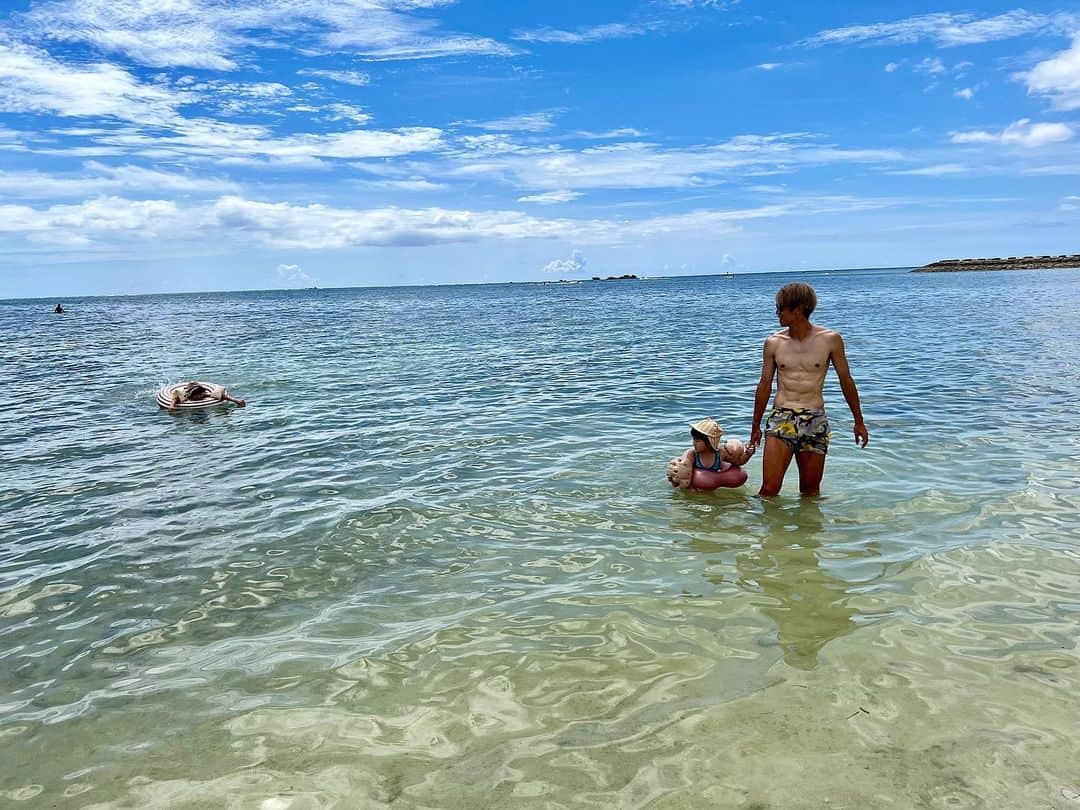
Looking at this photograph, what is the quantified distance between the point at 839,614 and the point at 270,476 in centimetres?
806

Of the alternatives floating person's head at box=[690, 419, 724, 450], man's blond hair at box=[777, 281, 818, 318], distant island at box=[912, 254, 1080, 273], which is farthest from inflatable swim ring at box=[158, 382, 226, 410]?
distant island at box=[912, 254, 1080, 273]

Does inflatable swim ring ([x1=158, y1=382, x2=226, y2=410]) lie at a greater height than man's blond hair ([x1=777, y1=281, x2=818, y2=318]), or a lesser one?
lesser

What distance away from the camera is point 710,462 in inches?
340

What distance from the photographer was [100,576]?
22.5 ft

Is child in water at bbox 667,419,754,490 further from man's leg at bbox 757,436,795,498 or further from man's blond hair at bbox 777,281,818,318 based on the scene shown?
man's blond hair at bbox 777,281,818,318

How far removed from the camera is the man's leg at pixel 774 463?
26.1 ft

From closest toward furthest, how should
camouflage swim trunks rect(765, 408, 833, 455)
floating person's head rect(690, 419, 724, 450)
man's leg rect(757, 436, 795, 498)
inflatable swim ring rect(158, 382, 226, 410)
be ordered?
camouflage swim trunks rect(765, 408, 833, 455), man's leg rect(757, 436, 795, 498), floating person's head rect(690, 419, 724, 450), inflatable swim ring rect(158, 382, 226, 410)

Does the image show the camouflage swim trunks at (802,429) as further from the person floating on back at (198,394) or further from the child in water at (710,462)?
the person floating on back at (198,394)

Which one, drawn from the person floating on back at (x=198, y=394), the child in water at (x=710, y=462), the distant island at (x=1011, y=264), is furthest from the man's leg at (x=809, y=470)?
the distant island at (x=1011, y=264)

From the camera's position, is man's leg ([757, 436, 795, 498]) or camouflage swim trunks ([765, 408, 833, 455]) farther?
man's leg ([757, 436, 795, 498])

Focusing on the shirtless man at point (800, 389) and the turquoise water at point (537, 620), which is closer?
the turquoise water at point (537, 620)

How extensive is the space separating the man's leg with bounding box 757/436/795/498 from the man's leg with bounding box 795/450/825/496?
0.48 feet

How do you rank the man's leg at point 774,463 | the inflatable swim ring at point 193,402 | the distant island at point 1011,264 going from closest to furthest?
the man's leg at point 774,463 < the inflatable swim ring at point 193,402 < the distant island at point 1011,264

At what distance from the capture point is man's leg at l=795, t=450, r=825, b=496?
7.98m
